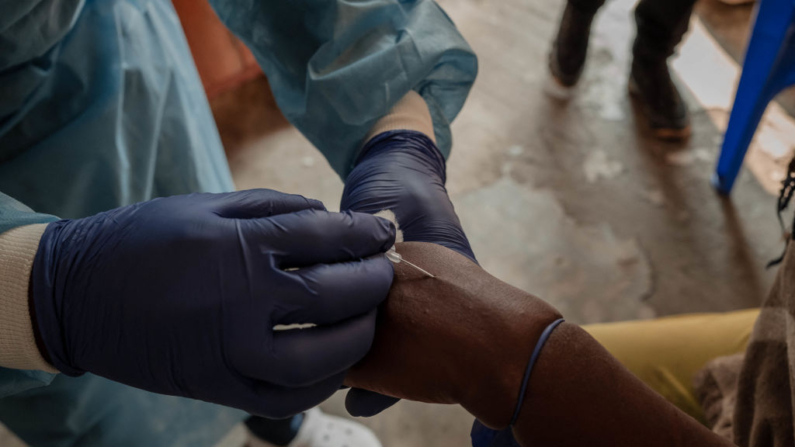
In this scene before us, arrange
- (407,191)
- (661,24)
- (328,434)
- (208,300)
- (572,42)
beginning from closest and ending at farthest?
(208,300) → (407,191) → (328,434) → (661,24) → (572,42)

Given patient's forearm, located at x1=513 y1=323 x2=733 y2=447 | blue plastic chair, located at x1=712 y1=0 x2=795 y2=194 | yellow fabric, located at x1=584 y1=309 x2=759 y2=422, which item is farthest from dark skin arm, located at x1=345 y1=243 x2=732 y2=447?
blue plastic chair, located at x1=712 y1=0 x2=795 y2=194

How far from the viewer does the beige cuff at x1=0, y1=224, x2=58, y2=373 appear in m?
0.58

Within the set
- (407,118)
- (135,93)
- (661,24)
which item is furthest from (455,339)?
(661,24)

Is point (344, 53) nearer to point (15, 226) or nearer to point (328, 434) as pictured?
point (15, 226)

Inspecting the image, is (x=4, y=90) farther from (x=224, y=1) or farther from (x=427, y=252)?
(x=427, y=252)

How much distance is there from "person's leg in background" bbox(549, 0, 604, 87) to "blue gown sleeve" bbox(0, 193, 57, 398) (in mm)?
1916

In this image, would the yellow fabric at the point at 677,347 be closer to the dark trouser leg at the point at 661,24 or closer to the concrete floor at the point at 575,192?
the concrete floor at the point at 575,192

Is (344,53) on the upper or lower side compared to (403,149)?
upper

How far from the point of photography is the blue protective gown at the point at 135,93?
75cm

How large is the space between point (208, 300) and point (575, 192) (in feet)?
5.05

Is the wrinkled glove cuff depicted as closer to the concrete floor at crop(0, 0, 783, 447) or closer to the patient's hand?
the patient's hand

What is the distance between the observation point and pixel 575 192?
184 centimetres

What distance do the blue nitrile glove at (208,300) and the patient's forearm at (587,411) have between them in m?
0.20

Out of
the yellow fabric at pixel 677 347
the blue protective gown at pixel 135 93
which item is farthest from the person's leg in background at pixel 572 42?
the yellow fabric at pixel 677 347
